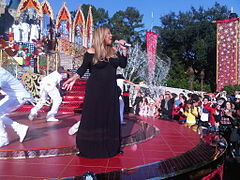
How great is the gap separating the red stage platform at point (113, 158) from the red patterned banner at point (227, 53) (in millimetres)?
17008

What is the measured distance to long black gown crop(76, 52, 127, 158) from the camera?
12.2 feet

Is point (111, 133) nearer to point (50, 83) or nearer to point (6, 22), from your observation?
point (50, 83)

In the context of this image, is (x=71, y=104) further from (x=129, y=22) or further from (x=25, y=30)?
(x=129, y=22)

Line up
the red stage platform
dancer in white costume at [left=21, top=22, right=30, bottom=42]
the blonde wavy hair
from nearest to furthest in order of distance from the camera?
the red stage platform < the blonde wavy hair < dancer in white costume at [left=21, top=22, right=30, bottom=42]

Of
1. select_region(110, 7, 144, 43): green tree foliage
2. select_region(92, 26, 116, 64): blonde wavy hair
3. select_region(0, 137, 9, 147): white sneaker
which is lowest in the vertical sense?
select_region(0, 137, 9, 147): white sneaker

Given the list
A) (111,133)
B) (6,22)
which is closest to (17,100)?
(111,133)

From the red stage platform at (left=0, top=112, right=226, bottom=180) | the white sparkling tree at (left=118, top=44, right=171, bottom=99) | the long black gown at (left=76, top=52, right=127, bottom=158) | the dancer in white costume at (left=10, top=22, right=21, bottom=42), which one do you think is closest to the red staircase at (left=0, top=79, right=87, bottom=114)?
the red stage platform at (left=0, top=112, right=226, bottom=180)

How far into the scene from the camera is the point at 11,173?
319 centimetres

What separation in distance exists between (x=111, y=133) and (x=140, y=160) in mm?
578

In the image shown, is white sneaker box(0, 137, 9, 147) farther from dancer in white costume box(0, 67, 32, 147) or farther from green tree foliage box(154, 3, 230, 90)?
green tree foliage box(154, 3, 230, 90)

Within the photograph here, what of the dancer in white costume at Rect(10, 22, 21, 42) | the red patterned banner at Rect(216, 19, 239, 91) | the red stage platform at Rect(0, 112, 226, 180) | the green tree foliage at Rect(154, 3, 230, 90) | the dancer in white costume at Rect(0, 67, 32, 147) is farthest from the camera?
the green tree foliage at Rect(154, 3, 230, 90)

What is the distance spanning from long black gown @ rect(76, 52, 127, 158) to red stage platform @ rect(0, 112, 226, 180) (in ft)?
0.64

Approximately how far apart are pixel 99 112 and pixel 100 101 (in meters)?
0.16

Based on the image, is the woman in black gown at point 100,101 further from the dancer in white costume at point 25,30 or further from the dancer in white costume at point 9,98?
the dancer in white costume at point 25,30
